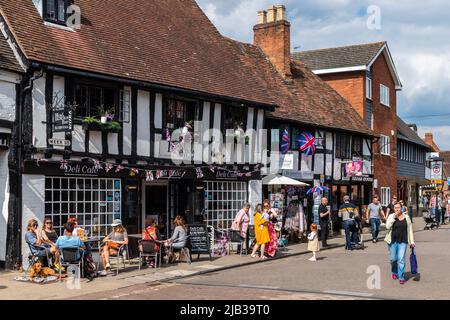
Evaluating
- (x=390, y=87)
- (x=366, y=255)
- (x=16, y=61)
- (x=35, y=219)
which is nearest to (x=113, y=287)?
(x=35, y=219)

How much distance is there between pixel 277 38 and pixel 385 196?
12490 mm

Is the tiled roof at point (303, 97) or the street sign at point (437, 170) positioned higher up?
the tiled roof at point (303, 97)

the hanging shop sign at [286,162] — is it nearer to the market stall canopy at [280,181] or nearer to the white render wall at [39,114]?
the market stall canopy at [280,181]

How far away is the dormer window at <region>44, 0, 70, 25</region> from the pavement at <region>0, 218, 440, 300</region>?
6.76 m

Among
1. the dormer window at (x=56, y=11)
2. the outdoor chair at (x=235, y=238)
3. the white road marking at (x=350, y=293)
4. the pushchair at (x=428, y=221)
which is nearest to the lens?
the white road marking at (x=350, y=293)

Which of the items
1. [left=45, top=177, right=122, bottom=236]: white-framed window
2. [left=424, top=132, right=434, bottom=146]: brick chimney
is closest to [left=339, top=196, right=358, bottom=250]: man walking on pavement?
[left=45, top=177, right=122, bottom=236]: white-framed window

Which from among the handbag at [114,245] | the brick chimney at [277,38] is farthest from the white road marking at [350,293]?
the brick chimney at [277,38]

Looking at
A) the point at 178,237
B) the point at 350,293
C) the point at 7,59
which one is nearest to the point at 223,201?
the point at 178,237

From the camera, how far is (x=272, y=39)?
89.1 feet

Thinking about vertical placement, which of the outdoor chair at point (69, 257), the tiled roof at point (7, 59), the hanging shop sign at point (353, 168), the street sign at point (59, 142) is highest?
the tiled roof at point (7, 59)

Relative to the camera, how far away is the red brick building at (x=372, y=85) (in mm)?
31797

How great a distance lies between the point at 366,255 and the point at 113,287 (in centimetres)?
874

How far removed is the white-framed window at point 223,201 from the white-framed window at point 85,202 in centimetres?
418
